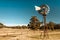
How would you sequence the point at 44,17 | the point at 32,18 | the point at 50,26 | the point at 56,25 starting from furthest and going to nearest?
the point at 56,25, the point at 50,26, the point at 32,18, the point at 44,17

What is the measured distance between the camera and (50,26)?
373ft

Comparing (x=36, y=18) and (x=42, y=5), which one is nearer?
(x=42, y=5)

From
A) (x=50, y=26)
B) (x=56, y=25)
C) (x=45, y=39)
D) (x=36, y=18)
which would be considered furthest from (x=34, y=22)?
(x=45, y=39)

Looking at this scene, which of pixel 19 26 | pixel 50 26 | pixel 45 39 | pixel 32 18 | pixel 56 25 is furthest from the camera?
pixel 19 26

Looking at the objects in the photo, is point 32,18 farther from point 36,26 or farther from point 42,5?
point 42,5

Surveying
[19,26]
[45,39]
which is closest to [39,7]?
[45,39]

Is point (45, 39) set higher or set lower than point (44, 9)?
lower

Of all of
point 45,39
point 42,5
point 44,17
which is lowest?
point 45,39

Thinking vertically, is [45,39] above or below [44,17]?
below

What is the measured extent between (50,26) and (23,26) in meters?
27.8

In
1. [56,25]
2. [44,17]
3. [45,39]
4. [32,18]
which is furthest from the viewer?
[56,25]

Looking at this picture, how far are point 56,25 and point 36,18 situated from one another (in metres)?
30.3

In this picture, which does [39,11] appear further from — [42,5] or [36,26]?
[36,26]

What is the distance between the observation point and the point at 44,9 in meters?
33.7
